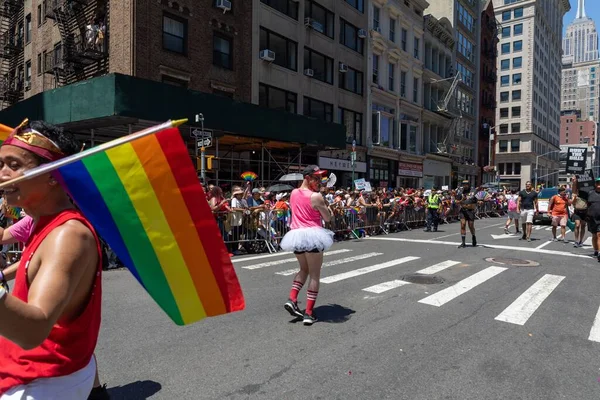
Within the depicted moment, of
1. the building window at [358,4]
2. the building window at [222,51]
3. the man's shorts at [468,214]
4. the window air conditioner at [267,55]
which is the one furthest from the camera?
the building window at [358,4]

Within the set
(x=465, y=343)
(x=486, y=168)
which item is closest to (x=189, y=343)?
(x=465, y=343)

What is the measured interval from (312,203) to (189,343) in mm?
2233

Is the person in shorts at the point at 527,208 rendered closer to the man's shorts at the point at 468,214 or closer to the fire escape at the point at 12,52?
the man's shorts at the point at 468,214

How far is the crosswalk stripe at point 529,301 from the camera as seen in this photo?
586cm

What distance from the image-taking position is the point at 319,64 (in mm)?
26859

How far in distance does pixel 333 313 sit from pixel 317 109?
2173cm

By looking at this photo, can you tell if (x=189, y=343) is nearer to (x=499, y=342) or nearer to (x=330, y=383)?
(x=330, y=383)

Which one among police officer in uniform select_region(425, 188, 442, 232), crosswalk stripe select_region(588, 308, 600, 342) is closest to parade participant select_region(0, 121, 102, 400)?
crosswalk stripe select_region(588, 308, 600, 342)

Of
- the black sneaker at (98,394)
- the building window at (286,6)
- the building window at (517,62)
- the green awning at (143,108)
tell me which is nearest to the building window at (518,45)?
the building window at (517,62)

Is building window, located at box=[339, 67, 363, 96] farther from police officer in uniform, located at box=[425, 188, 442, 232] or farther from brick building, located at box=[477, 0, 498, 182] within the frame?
brick building, located at box=[477, 0, 498, 182]

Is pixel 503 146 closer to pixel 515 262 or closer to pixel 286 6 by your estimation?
pixel 286 6

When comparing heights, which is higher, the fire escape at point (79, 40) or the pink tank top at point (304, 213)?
the fire escape at point (79, 40)

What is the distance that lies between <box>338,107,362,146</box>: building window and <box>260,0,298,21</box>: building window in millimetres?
6675

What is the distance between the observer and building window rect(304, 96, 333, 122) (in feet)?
84.2
